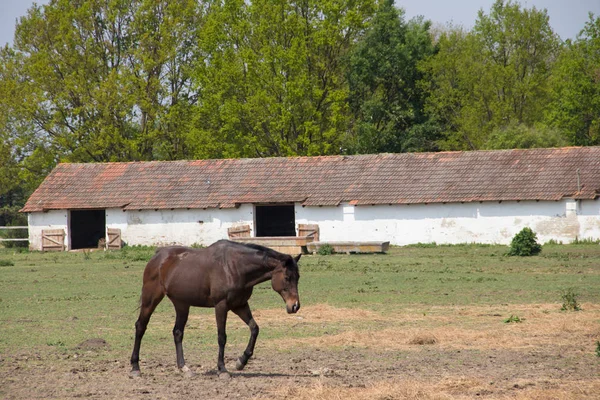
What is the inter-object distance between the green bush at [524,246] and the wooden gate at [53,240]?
23082 millimetres

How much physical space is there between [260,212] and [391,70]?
16.0 metres

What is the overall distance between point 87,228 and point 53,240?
382 centimetres

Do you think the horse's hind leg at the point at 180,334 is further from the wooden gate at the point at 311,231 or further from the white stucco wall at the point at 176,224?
the white stucco wall at the point at 176,224

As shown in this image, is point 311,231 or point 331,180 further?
point 331,180

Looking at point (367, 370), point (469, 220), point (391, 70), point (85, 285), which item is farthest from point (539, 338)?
point (391, 70)

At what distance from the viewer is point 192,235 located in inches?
1746

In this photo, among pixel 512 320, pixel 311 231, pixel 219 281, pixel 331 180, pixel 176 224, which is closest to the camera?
pixel 219 281

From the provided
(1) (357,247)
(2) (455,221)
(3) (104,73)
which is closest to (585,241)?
(2) (455,221)

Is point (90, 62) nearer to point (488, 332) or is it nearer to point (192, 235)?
point (192, 235)

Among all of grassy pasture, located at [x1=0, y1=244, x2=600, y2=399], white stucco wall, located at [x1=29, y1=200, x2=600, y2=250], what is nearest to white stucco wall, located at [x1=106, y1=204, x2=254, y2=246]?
white stucco wall, located at [x1=29, y1=200, x2=600, y2=250]

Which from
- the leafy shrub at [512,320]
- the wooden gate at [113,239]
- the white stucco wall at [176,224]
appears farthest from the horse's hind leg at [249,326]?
the wooden gate at [113,239]

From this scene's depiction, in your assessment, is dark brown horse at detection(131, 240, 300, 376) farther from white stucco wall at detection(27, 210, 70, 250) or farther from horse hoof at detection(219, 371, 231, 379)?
white stucco wall at detection(27, 210, 70, 250)

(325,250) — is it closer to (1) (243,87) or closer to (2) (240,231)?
(2) (240,231)

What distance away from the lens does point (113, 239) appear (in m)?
45.2
